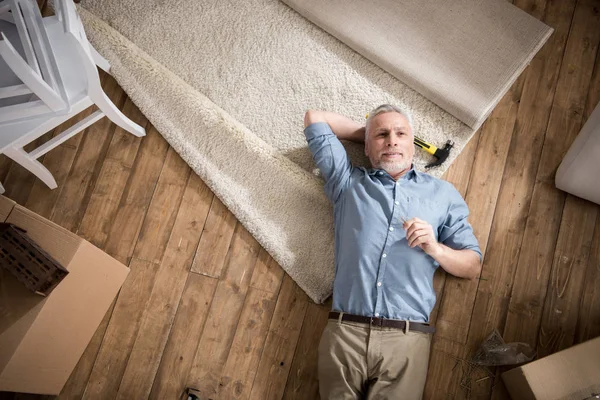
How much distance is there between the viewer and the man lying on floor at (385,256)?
4.86 feet

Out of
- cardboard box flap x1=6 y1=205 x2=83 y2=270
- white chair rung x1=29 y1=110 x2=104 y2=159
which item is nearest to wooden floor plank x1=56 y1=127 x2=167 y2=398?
white chair rung x1=29 y1=110 x2=104 y2=159

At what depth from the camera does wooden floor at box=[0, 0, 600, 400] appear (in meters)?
1.67

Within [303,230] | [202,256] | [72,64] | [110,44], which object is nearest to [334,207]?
[303,230]

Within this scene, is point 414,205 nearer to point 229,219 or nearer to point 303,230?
point 303,230

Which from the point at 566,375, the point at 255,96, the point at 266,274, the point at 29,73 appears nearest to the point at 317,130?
the point at 255,96

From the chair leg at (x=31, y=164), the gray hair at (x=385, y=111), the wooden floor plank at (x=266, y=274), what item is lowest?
the wooden floor plank at (x=266, y=274)

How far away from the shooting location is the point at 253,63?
188 centimetres

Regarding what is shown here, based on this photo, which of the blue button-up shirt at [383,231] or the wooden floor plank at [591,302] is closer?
the blue button-up shirt at [383,231]

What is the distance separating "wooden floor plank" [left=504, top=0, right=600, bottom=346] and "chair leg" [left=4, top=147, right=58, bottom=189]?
1.74 metres

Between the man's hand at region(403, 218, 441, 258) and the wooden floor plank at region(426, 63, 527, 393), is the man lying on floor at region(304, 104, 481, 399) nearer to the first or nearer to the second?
the man's hand at region(403, 218, 441, 258)

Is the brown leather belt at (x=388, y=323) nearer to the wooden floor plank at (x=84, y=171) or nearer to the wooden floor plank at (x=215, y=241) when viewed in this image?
the wooden floor plank at (x=215, y=241)

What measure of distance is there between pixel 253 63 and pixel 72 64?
686mm

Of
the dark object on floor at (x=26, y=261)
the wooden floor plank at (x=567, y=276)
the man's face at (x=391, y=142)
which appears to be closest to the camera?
the dark object on floor at (x=26, y=261)

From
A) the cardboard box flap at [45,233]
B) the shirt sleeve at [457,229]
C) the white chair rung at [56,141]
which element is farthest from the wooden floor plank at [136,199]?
the shirt sleeve at [457,229]
